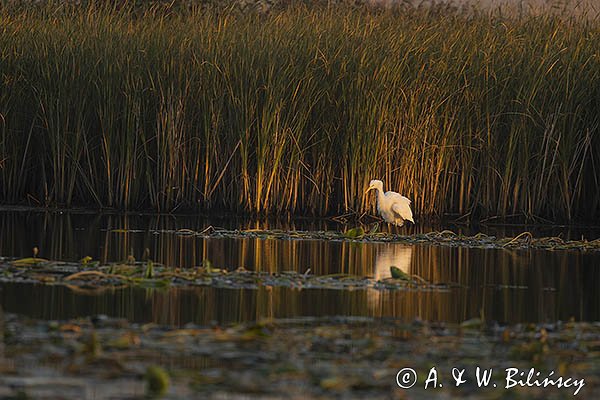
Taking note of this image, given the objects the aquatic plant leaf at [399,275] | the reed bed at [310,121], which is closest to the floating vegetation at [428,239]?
the reed bed at [310,121]

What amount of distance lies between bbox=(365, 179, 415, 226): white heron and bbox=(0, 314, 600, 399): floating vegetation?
5342 mm

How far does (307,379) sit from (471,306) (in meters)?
2.24

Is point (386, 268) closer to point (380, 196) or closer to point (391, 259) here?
point (391, 259)

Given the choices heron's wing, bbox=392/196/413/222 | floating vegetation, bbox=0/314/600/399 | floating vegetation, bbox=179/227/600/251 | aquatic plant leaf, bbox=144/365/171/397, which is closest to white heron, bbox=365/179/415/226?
heron's wing, bbox=392/196/413/222

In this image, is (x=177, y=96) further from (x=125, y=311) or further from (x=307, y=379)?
(x=307, y=379)

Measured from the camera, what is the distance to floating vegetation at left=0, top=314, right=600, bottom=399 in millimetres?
4359

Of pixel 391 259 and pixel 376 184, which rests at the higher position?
pixel 376 184

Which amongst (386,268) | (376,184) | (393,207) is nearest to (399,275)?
(386,268)

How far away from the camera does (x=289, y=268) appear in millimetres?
8070

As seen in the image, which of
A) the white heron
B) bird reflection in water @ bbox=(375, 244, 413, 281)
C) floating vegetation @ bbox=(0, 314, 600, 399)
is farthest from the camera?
the white heron

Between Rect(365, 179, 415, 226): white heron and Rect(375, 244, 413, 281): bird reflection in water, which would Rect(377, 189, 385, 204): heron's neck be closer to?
Rect(365, 179, 415, 226): white heron

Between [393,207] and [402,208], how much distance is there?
0.27 feet

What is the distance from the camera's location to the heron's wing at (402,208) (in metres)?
11.3

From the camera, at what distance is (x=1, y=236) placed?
9742 millimetres
